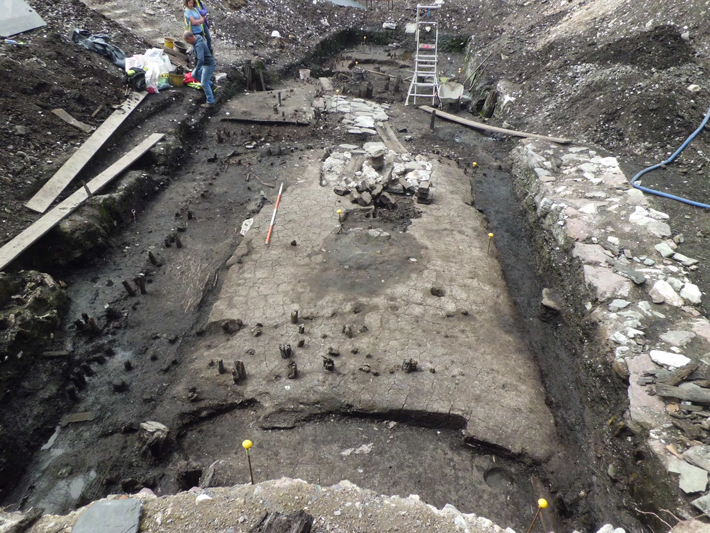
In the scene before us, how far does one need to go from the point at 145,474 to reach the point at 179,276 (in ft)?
9.04

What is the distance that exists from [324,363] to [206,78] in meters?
7.72

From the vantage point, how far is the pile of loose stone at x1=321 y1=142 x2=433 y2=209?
6855 millimetres

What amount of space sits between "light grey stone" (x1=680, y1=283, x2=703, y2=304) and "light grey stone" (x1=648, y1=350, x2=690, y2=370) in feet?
3.09

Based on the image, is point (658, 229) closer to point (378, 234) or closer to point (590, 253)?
point (590, 253)

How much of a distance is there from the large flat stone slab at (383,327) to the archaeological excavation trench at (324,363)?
2 cm

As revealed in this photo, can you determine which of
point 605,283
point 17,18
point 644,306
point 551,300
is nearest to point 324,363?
point 551,300

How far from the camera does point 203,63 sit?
874cm

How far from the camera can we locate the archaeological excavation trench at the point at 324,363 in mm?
3516

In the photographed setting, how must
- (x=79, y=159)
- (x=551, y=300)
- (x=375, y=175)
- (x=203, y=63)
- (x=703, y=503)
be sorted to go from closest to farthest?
(x=703, y=503) → (x=551, y=300) → (x=79, y=159) → (x=375, y=175) → (x=203, y=63)

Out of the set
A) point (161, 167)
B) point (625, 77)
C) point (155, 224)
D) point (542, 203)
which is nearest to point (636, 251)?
point (542, 203)

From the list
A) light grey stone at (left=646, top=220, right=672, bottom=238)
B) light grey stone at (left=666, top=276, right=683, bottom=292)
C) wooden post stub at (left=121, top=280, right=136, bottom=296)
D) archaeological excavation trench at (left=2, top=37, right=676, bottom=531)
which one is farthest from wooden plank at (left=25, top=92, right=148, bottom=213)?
light grey stone at (left=646, top=220, right=672, bottom=238)

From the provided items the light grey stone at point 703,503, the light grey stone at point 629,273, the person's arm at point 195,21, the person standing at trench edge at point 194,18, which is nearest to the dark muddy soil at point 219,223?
the light grey stone at point 703,503

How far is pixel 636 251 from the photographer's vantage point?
5133mm

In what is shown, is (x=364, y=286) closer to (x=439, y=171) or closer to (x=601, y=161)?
(x=439, y=171)
